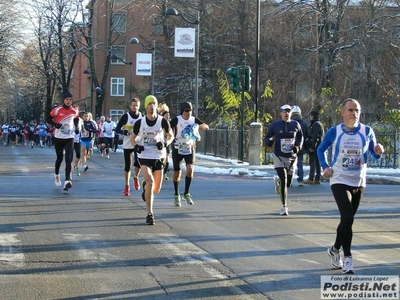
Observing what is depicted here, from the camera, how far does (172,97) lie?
53.2m

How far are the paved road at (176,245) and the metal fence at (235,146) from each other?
12.4 meters

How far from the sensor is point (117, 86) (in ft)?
259

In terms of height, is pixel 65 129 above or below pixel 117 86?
below

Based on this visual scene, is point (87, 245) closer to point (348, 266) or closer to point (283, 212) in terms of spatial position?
point (348, 266)

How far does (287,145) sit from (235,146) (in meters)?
18.0

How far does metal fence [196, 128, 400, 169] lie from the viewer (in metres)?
27.6

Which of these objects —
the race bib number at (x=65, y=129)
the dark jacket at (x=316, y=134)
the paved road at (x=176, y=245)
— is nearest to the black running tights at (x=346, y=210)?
the paved road at (x=176, y=245)

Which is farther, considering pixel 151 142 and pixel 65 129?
pixel 65 129

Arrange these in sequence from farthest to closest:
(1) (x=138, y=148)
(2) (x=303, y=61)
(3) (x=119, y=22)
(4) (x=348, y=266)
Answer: (3) (x=119, y=22) < (2) (x=303, y=61) < (1) (x=138, y=148) < (4) (x=348, y=266)

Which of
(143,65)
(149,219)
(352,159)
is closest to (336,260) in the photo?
(352,159)

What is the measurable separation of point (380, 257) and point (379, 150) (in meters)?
1.49

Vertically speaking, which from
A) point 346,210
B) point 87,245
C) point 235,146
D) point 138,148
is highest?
point 138,148

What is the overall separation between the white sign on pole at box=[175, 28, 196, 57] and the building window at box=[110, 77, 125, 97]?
48402mm

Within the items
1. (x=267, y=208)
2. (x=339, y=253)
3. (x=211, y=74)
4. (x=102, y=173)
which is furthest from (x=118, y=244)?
(x=211, y=74)
